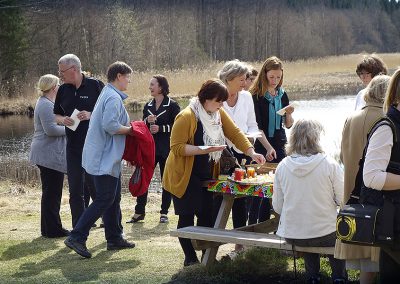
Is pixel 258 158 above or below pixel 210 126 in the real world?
below

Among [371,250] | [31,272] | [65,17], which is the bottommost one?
[31,272]

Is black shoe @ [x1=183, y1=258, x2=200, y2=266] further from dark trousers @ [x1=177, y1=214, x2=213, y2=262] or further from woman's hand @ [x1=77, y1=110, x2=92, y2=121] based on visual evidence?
woman's hand @ [x1=77, y1=110, x2=92, y2=121]

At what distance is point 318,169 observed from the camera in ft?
17.6

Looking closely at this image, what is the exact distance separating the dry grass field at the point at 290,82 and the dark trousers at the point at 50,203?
63.0ft

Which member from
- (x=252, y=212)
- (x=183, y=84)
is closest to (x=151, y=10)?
(x=183, y=84)

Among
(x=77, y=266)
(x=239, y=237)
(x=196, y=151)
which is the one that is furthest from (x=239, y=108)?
(x=77, y=266)

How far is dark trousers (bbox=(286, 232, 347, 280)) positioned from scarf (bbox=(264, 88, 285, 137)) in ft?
6.61

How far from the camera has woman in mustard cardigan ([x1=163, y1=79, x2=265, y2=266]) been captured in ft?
19.8

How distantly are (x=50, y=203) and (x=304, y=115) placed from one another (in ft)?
34.2

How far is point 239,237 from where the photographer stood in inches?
226

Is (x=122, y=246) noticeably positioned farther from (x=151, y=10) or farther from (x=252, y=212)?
(x=151, y=10)

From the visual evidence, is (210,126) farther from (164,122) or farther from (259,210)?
(164,122)

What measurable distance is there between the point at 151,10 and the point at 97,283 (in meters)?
52.8

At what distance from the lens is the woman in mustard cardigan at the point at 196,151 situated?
6035 mm
